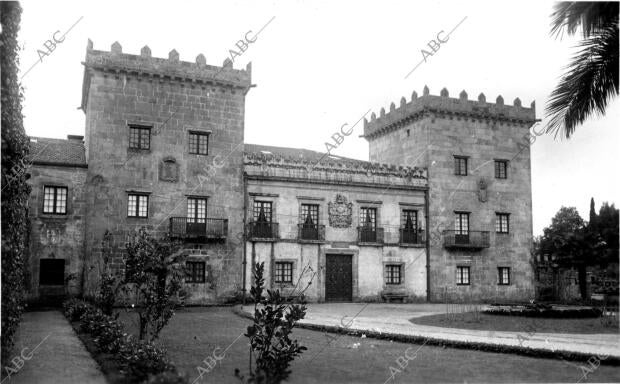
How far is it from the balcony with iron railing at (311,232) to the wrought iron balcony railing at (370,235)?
2107mm

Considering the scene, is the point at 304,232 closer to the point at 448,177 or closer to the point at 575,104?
the point at 448,177

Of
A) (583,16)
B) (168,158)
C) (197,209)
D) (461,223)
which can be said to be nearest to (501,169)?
(461,223)

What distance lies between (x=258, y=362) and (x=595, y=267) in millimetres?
33072

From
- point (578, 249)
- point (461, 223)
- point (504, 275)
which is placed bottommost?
point (504, 275)

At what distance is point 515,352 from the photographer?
1291cm

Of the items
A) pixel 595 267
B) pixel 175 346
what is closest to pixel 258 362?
pixel 175 346

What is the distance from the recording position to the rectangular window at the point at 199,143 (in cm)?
2906

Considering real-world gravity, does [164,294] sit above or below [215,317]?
above

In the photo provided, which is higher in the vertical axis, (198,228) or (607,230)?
(607,230)

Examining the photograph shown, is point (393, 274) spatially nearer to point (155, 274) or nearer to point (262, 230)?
point (262, 230)

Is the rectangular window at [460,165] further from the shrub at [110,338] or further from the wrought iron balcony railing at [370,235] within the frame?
the shrub at [110,338]

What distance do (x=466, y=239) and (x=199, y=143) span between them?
51.0 ft

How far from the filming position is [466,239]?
33.9 metres

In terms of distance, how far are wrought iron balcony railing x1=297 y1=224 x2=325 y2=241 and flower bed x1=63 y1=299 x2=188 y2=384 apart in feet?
48.6
